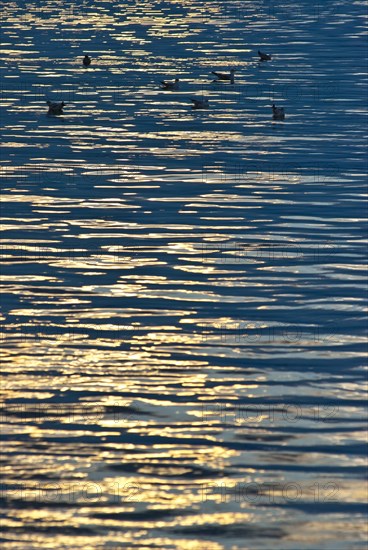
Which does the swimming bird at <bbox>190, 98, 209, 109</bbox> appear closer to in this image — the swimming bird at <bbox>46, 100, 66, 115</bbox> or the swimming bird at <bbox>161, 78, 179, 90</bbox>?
the swimming bird at <bbox>161, 78, 179, 90</bbox>

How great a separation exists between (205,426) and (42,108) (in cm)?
3471

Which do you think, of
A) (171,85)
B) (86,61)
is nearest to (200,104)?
(171,85)

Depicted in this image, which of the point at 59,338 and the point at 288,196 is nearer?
the point at 59,338

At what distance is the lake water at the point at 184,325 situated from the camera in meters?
16.1

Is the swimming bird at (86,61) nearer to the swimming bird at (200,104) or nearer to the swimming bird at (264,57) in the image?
the swimming bird at (264,57)

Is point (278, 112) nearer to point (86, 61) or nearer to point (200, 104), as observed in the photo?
point (200, 104)

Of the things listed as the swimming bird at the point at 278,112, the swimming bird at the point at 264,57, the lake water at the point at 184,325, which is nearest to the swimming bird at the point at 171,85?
the lake water at the point at 184,325

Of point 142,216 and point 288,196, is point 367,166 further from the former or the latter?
point 142,216

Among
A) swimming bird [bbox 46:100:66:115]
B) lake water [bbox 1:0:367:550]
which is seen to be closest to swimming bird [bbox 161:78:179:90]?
lake water [bbox 1:0:367:550]

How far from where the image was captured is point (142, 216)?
3244 centimetres

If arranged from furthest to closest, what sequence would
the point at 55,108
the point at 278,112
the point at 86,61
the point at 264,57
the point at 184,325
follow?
the point at 264,57
the point at 86,61
the point at 55,108
the point at 278,112
the point at 184,325

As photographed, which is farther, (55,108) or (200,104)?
(200,104)

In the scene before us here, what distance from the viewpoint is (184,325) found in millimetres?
23344

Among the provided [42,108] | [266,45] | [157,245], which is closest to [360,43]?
[266,45]
